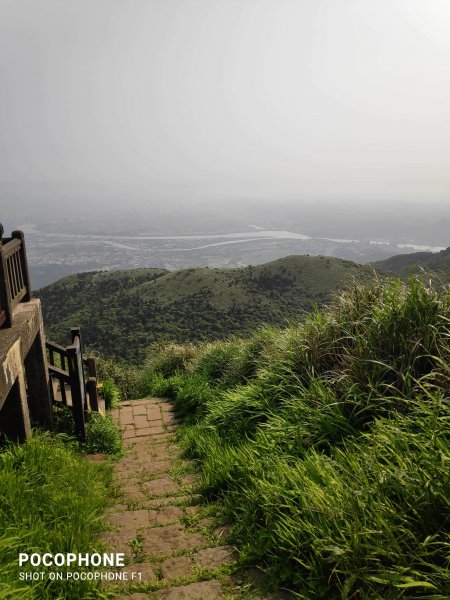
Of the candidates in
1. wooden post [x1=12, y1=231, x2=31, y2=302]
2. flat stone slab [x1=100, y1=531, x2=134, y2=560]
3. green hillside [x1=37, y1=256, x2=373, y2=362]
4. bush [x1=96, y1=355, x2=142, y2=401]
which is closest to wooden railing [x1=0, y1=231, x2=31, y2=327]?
wooden post [x1=12, y1=231, x2=31, y2=302]

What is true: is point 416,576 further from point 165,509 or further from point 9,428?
point 9,428

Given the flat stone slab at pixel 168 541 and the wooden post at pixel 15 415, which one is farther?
the wooden post at pixel 15 415

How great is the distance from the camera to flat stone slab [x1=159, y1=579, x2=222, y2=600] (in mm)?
2236

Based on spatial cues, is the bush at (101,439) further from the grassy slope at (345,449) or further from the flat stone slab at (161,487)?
the flat stone slab at (161,487)

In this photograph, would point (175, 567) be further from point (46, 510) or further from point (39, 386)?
point (39, 386)

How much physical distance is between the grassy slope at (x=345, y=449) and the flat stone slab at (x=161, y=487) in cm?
34

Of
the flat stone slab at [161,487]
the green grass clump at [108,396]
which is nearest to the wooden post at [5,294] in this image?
the flat stone slab at [161,487]

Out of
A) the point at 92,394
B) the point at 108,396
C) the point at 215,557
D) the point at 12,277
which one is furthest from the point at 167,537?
the point at 108,396

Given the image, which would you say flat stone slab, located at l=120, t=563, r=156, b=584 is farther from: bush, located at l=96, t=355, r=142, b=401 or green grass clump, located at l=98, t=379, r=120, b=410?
bush, located at l=96, t=355, r=142, b=401

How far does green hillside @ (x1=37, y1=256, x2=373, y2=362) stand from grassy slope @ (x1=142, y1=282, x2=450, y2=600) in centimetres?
2292

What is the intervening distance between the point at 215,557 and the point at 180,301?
40.0 m

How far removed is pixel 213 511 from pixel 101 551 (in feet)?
2.86

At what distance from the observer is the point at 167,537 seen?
9.40 feet

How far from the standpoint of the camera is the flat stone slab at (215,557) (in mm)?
2512
